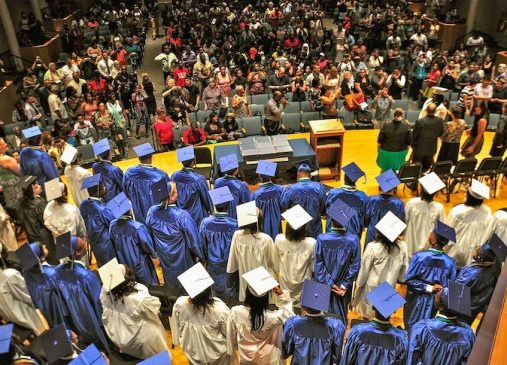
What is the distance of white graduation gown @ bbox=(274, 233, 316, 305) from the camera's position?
4594mm

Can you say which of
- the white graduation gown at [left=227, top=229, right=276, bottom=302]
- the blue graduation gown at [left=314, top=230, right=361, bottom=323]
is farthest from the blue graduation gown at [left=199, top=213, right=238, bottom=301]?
the blue graduation gown at [left=314, top=230, right=361, bottom=323]

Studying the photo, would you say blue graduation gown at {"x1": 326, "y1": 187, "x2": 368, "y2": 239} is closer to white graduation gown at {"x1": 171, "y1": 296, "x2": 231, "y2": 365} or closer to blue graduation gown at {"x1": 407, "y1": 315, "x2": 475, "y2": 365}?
blue graduation gown at {"x1": 407, "y1": 315, "x2": 475, "y2": 365}

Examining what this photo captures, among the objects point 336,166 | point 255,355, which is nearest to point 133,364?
point 255,355

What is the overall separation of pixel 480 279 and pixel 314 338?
1836mm

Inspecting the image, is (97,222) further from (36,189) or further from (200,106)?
(200,106)

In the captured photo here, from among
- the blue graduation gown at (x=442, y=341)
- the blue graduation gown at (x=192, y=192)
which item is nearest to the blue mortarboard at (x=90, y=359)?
the blue graduation gown at (x=442, y=341)

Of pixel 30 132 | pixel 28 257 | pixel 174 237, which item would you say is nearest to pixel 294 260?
pixel 174 237

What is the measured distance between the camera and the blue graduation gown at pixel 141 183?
6030 millimetres

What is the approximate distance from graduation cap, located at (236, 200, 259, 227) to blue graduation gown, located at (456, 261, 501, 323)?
202cm

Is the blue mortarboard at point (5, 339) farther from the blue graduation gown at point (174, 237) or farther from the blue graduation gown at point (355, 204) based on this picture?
the blue graduation gown at point (355, 204)

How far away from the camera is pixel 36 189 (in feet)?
19.2

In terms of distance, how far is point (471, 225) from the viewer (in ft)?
16.8

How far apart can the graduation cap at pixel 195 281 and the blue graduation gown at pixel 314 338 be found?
0.70 m

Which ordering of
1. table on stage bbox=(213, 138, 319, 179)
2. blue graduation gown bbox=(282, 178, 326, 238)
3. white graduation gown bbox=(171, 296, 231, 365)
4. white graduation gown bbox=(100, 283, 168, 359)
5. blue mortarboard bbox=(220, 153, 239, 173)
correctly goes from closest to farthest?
white graduation gown bbox=(171, 296, 231, 365)
white graduation gown bbox=(100, 283, 168, 359)
blue graduation gown bbox=(282, 178, 326, 238)
blue mortarboard bbox=(220, 153, 239, 173)
table on stage bbox=(213, 138, 319, 179)
